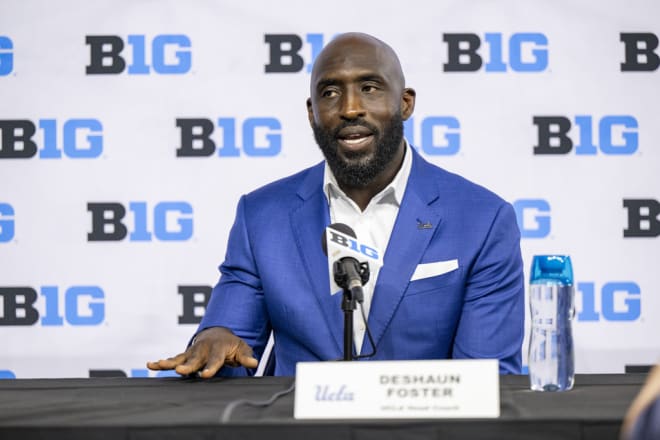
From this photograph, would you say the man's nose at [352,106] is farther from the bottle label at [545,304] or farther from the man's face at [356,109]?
the bottle label at [545,304]

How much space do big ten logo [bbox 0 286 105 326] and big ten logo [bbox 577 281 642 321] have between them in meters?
1.87

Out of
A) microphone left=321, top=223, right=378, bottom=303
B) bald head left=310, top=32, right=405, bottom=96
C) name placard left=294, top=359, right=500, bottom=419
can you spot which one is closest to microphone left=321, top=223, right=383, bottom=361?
microphone left=321, top=223, right=378, bottom=303

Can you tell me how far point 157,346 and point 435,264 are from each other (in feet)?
4.98

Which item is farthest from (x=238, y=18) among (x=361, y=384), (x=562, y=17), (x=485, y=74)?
(x=361, y=384)

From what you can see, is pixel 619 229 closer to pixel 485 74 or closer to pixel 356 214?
pixel 485 74

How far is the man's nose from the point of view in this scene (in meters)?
2.32

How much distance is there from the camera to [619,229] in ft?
10.7

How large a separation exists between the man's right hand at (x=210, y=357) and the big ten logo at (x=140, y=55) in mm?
1627

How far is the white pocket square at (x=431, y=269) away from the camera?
2.16 metres

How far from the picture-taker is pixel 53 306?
3.33m

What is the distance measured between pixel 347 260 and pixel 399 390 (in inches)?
14.1

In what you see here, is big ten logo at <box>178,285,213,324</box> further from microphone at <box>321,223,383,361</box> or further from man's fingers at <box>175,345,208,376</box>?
microphone at <box>321,223,383,361</box>

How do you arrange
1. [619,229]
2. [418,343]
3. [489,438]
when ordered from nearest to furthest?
[489,438]
[418,343]
[619,229]

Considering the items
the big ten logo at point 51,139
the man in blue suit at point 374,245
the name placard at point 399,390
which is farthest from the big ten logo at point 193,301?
the name placard at point 399,390
